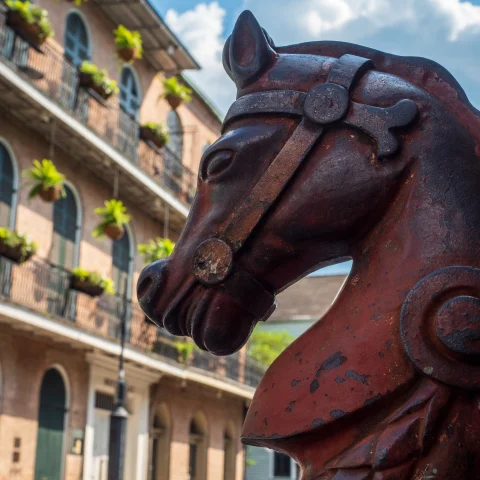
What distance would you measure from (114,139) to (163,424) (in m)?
6.99

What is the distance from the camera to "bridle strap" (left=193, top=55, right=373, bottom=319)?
1.70m

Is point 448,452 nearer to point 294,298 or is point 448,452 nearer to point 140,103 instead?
point 140,103

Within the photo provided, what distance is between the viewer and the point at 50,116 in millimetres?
15133

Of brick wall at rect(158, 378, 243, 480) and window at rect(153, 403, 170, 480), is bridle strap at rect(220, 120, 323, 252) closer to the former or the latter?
brick wall at rect(158, 378, 243, 480)

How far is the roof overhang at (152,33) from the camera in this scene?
18.6 meters

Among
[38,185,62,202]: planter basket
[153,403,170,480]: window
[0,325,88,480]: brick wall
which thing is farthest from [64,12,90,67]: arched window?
[153,403,170,480]: window

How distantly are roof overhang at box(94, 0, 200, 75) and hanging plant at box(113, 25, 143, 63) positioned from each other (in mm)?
537

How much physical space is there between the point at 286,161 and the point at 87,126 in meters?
14.7

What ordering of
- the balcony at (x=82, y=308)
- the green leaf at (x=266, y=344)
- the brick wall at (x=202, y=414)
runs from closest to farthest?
the balcony at (x=82, y=308) → the brick wall at (x=202, y=414) → the green leaf at (x=266, y=344)

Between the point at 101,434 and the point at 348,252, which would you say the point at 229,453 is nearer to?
the point at 101,434

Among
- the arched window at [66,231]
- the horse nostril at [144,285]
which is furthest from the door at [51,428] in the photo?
the horse nostril at [144,285]

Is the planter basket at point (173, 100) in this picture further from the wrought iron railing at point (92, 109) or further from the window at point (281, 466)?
the window at point (281, 466)

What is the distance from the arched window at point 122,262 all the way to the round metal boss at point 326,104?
16.8 meters

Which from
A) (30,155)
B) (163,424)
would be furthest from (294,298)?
(30,155)
